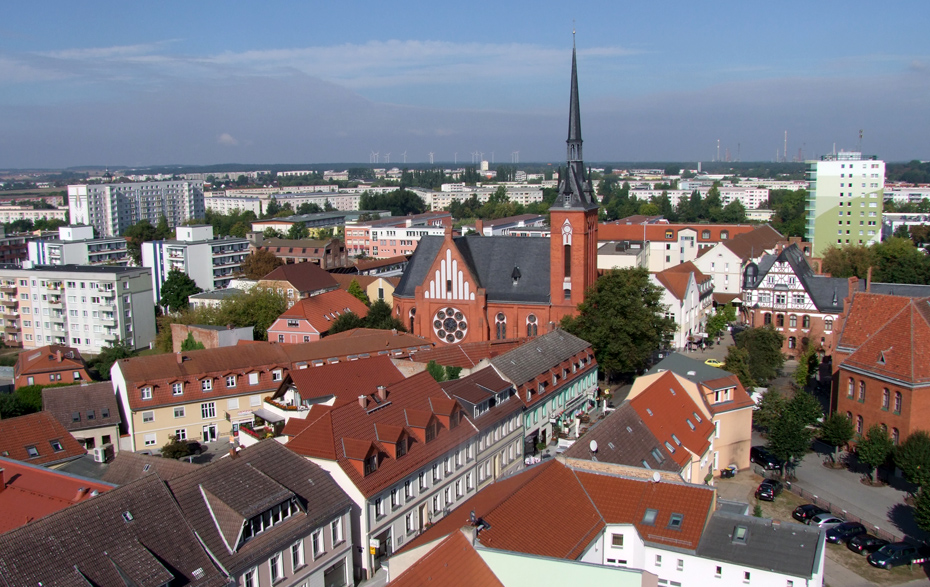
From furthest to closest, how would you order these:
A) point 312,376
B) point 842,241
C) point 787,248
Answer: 1. point 842,241
2. point 787,248
3. point 312,376

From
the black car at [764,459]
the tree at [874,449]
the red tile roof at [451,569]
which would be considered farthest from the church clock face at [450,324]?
the red tile roof at [451,569]

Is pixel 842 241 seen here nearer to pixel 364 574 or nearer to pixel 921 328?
pixel 921 328

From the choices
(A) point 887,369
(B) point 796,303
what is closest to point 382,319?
(B) point 796,303

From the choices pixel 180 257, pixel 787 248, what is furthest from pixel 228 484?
pixel 180 257

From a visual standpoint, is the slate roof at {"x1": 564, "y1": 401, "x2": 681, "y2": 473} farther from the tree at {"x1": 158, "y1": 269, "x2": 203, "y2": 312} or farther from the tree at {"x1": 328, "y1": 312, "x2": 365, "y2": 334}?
the tree at {"x1": 158, "y1": 269, "x2": 203, "y2": 312}

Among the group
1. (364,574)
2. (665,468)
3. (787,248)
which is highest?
(787,248)

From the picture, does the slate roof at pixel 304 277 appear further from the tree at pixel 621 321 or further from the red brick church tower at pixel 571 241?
the tree at pixel 621 321

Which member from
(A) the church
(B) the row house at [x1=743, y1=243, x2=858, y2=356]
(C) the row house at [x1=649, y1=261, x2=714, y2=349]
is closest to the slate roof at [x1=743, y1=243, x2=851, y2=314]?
(B) the row house at [x1=743, y1=243, x2=858, y2=356]

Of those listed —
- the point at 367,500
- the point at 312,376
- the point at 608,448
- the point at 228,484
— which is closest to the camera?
the point at 228,484
